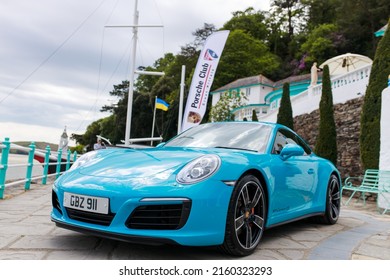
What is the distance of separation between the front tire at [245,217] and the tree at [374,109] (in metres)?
7.66

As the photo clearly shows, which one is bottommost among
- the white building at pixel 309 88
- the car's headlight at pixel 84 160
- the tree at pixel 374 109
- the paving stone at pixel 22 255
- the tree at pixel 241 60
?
the paving stone at pixel 22 255

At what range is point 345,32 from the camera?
4600 cm

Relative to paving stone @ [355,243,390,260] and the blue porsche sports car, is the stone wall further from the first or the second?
the blue porsche sports car

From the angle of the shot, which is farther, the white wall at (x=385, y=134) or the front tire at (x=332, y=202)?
the white wall at (x=385, y=134)

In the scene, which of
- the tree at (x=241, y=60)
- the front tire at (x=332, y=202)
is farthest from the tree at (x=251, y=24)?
the front tire at (x=332, y=202)

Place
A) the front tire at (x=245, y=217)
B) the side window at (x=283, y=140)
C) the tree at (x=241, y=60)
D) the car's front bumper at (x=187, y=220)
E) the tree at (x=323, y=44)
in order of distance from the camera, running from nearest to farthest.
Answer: the car's front bumper at (x=187, y=220) → the front tire at (x=245, y=217) → the side window at (x=283, y=140) → the tree at (x=323, y=44) → the tree at (x=241, y=60)

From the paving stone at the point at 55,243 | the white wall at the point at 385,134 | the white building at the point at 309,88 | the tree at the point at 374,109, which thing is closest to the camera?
the paving stone at the point at 55,243

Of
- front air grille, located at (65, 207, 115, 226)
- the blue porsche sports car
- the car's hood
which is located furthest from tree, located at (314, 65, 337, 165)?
front air grille, located at (65, 207, 115, 226)

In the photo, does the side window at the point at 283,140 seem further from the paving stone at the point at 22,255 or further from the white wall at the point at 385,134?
the white wall at the point at 385,134

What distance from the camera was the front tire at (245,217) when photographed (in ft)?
9.42

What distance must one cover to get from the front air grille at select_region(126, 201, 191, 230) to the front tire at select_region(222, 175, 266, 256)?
0.40 m

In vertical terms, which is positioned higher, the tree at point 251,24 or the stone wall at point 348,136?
the tree at point 251,24

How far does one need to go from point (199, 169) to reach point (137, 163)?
571mm

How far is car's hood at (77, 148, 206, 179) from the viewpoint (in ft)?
9.61
